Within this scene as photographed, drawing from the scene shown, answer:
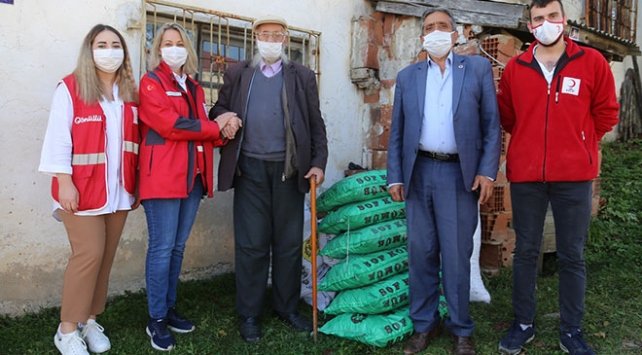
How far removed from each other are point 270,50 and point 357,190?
3.82 feet

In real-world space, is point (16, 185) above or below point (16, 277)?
above

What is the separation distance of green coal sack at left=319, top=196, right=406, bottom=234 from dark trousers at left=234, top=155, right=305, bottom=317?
33 cm

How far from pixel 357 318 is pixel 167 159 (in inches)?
62.1

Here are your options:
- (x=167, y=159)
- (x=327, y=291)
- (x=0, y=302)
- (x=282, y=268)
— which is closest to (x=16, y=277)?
(x=0, y=302)

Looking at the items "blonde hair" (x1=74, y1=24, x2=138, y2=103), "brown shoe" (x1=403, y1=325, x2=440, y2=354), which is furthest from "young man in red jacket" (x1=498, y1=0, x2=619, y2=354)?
"blonde hair" (x1=74, y1=24, x2=138, y2=103)

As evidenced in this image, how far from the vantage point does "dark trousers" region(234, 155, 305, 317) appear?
3543mm

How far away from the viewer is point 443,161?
10.5 feet

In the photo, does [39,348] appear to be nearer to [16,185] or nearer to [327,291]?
[16,185]

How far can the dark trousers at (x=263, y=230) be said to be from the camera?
3543 mm

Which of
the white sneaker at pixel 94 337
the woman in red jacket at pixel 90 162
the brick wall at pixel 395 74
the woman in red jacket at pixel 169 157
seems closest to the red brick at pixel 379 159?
the brick wall at pixel 395 74

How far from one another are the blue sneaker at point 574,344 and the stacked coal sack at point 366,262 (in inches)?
36.1

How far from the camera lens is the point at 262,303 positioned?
3.65 metres

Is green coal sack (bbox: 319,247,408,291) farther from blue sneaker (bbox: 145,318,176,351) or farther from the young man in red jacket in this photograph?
blue sneaker (bbox: 145,318,176,351)

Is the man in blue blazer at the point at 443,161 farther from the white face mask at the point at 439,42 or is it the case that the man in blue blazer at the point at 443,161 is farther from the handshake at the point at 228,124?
the handshake at the point at 228,124
